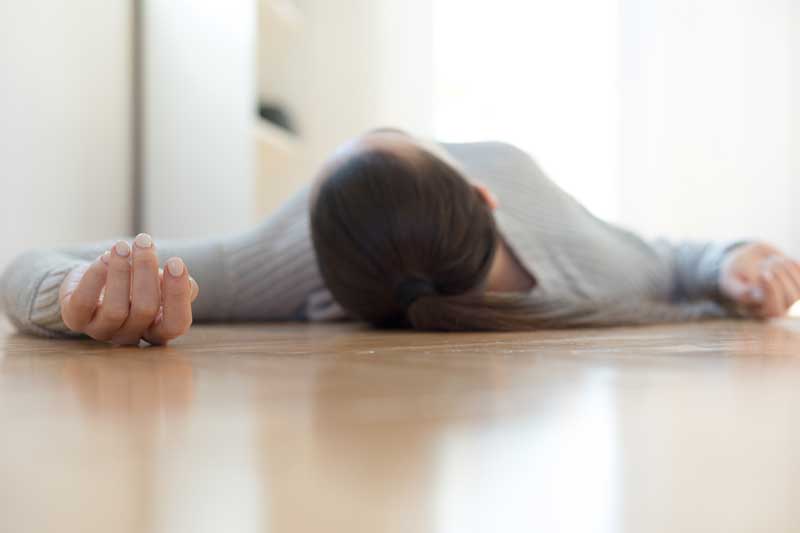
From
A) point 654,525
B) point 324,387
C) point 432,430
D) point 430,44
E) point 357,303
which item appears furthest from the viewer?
point 430,44

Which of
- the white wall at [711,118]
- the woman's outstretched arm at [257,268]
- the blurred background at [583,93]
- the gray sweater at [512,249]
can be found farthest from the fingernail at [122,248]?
the white wall at [711,118]

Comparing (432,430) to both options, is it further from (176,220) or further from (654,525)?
(176,220)

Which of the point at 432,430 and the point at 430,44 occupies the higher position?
the point at 430,44

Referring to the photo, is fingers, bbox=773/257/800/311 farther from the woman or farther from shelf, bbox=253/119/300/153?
shelf, bbox=253/119/300/153

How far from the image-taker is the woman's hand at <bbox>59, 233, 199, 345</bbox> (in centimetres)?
68

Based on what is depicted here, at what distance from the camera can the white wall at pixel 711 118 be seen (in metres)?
3.95

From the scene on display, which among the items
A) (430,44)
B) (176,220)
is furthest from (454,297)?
(430,44)

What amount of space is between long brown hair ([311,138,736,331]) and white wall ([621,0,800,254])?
3213 mm

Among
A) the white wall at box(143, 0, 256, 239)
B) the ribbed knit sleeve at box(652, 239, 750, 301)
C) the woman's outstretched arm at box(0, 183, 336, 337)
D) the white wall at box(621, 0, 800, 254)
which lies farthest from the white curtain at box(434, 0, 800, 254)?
the woman's outstretched arm at box(0, 183, 336, 337)

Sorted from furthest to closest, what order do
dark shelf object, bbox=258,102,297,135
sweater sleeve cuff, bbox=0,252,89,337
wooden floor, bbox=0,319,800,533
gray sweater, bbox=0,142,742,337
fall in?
dark shelf object, bbox=258,102,297,135, gray sweater, bbox=0,142,742,337, sweater sleeve cuff, bbox=0,252,89,337, wooden floor, bbox=0,319,800,533

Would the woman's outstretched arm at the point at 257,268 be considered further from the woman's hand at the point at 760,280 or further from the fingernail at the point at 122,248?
the woman's hand at the point at 760,280

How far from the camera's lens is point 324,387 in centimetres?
45

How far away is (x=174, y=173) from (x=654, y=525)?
253cm

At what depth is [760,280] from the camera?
1438 millimetres
